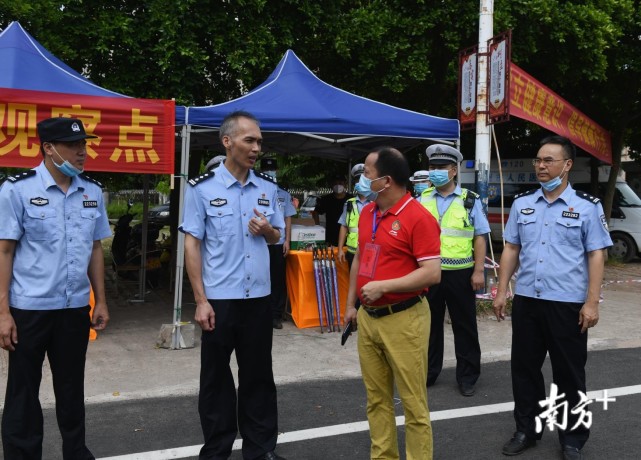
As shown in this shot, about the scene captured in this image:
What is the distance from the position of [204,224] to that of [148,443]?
5.23 ft

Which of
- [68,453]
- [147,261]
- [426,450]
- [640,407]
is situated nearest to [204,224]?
[68,453]

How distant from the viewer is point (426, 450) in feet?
10.9

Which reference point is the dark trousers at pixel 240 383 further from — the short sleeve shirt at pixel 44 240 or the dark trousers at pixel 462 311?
the dark trousers at pixel 462 311

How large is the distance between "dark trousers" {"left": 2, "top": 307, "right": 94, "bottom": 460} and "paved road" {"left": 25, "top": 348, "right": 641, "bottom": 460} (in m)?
0.65

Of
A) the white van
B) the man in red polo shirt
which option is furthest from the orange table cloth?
the white van

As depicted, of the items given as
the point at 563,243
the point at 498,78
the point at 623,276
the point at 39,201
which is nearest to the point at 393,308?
the point at 563,243

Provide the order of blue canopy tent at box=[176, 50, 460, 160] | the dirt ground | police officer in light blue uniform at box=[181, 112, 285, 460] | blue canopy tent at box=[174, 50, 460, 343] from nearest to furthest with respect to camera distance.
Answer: police officer in light blue uniform at box=[181, 112, 285, 460]
blue canopy tent at box=[174, 50, 460, 343]
blue canopy tent at box=[176, 50, 460, 160]
the dirt ground

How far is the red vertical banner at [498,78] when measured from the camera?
7.96 m

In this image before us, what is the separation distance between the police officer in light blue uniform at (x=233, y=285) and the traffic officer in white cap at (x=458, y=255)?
195 cm

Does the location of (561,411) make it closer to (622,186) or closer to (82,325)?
(82,325)

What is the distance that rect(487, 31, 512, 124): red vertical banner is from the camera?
26.1 ft

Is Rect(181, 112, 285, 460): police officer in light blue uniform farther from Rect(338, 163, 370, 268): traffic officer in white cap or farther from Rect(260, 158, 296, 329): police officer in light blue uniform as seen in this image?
Rect(260, 158, 296, 329): police officer in light blue uniform

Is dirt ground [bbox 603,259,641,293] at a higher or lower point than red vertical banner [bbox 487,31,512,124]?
lower

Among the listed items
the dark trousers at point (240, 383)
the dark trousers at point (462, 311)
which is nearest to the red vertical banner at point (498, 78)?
the dark trousers at point (462, 311)
